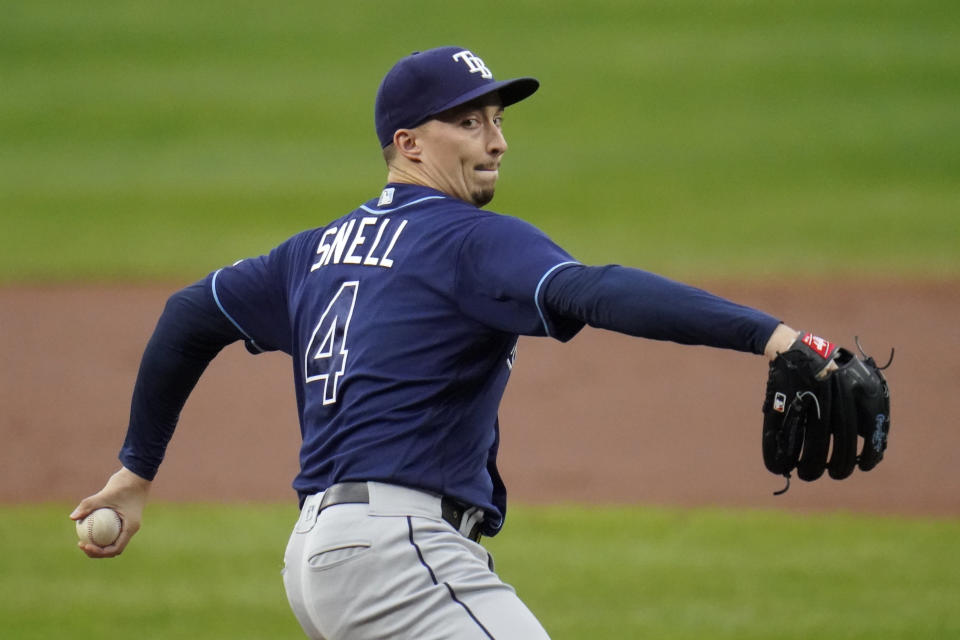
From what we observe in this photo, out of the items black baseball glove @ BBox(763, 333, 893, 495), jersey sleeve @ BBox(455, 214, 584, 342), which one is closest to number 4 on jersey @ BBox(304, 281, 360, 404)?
jersey sleeve @ BBox(455, 214, 584, 342)

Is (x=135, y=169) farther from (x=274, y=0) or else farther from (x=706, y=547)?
(x=706, y=547)

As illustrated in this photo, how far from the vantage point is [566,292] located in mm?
2811

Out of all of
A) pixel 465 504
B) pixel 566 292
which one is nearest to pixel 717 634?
pixel 465 504

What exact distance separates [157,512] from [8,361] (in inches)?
138

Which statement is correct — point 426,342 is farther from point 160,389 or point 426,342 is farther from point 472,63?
point 160,389

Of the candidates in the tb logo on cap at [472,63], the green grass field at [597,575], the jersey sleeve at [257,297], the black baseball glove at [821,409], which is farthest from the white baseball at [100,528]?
the green grass field at [597,575]

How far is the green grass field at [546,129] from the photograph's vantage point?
13.8 metres

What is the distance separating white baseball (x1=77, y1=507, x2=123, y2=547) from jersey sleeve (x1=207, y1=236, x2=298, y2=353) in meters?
0.60

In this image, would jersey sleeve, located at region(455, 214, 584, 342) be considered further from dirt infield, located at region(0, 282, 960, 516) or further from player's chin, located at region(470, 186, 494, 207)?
dirt infield, located at region(0, 282, 960, 516)

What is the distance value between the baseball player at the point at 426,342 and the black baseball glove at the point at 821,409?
0.43ft

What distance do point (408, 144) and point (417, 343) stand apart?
60cm

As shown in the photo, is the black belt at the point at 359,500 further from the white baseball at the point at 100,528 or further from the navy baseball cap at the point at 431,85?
the navy baseball cap at the point at 431,85

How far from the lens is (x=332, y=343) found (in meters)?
3.21

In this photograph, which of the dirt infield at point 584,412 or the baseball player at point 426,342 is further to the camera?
the dirt infield at point 584,412
